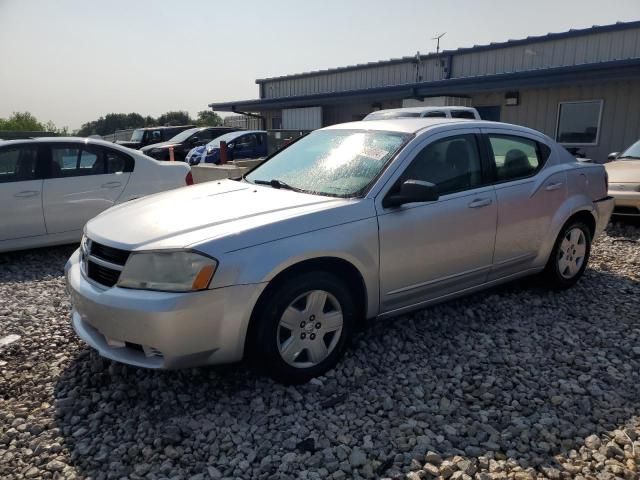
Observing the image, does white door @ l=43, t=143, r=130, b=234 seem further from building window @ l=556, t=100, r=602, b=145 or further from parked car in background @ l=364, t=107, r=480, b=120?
building window @ l=556, t=100, r=602, b=145

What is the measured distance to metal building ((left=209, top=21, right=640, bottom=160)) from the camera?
12.3 meters

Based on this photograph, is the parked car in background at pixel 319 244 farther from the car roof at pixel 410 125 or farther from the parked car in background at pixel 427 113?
the parked car in background at pixel 427 113

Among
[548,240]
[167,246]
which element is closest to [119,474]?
[167,246]

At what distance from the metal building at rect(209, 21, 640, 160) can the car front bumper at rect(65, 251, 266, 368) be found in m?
11.8

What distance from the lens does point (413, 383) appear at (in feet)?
10.4

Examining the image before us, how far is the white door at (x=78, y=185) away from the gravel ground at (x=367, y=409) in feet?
6.96

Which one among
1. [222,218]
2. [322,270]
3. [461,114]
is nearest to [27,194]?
[222,218]

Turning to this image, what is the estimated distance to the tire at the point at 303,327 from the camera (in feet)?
9.41

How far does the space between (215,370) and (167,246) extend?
3.27ft

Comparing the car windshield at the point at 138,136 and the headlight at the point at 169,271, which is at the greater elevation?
the car windshield at the point at 138,136

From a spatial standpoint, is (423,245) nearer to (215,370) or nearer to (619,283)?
(215,370)

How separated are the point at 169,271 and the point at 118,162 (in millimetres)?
4285

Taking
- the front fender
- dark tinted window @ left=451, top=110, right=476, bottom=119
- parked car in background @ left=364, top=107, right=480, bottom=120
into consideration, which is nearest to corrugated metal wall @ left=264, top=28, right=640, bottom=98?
dark tinted window @ left=451, top=110, right=476, bottom=119

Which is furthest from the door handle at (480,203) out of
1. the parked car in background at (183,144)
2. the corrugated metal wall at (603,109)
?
the parked car in background at (183,144)
